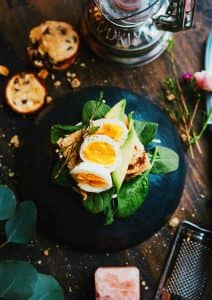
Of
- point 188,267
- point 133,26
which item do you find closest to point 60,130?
point 133,26

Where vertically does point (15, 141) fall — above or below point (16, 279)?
above

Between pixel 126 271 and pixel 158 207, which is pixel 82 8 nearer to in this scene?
pixel 158 207

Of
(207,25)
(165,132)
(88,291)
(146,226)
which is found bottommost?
(88,291)

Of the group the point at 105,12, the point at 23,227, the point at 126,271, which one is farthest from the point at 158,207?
the point at 105,12

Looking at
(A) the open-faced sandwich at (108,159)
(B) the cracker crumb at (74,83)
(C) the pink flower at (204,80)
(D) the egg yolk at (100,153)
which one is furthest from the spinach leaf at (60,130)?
(C) the pink flower at (204,80)

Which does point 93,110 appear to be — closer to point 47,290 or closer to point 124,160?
point 124,160
